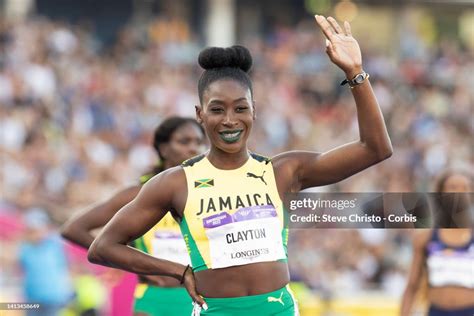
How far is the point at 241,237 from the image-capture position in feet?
15.4

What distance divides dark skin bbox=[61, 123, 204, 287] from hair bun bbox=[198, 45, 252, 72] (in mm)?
2131

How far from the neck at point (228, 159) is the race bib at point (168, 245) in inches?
83.4

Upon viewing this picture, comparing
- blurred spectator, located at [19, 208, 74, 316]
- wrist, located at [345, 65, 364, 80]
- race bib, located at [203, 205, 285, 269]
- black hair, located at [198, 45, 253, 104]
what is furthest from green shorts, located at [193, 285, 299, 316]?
blurred spectator, located at [19, 208, 74, 316]

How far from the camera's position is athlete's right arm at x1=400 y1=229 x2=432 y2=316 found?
A: 772cm

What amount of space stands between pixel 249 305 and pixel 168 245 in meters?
2.39

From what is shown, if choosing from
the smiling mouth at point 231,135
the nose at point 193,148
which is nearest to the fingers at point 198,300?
the smiling mouth at point 231,135

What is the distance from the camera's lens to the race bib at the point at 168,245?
6.88 m

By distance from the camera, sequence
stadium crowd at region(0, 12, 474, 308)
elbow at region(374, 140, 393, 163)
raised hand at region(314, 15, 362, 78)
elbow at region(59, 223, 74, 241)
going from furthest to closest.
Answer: stadium crowd at region(0, 12, 474, 308), elbow at region(59, 223, 74, 241), elbow at region(374, 140, 393, 163), raised hand at region(314, 15, 362, 78)

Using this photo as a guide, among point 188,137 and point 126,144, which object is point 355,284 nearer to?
point 126,144

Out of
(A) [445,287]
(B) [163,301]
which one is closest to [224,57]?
(B) [163,301]

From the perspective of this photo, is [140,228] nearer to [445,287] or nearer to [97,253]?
[97,253]

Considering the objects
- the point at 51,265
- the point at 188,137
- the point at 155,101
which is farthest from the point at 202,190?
the point at 155,101

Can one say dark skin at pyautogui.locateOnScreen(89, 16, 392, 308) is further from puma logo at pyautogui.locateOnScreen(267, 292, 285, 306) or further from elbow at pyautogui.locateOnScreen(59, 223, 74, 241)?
elbow at pyautogui.locateOnScreen(59, 223, 74, 241)

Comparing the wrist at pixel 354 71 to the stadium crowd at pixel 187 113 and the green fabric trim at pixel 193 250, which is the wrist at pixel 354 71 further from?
the stadium crowd at pixel 187 113
